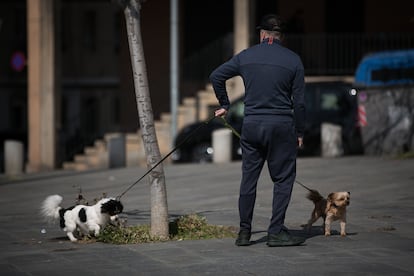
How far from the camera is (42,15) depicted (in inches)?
1072

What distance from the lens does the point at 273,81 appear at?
9305 millimetres

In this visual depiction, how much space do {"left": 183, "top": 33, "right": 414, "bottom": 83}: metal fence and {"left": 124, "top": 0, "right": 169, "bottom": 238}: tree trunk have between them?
64.5 feet

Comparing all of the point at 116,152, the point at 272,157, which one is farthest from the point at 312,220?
the point at 116,152

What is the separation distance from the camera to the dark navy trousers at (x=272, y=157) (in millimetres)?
9344

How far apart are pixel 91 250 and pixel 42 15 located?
1846 cm

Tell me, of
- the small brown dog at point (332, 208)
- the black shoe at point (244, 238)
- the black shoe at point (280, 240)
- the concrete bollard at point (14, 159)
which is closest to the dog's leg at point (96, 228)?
the black shoe at point (244, 238)

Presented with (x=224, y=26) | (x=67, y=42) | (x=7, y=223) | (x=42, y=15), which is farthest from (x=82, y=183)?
(x=67, y=42)

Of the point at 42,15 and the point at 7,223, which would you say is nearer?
the point at 7,223

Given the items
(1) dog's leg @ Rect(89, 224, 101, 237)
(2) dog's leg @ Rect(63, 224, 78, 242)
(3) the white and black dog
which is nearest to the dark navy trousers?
(3) the white and black dog

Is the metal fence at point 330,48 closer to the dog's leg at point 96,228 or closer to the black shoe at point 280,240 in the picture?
the dog's leg at point 96,228

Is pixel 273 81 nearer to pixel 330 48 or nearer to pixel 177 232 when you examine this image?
pixel 177 232

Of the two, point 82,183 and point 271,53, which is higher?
point 271,53

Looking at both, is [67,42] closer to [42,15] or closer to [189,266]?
[42,15]

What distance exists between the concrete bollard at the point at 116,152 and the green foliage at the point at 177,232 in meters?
15.4
